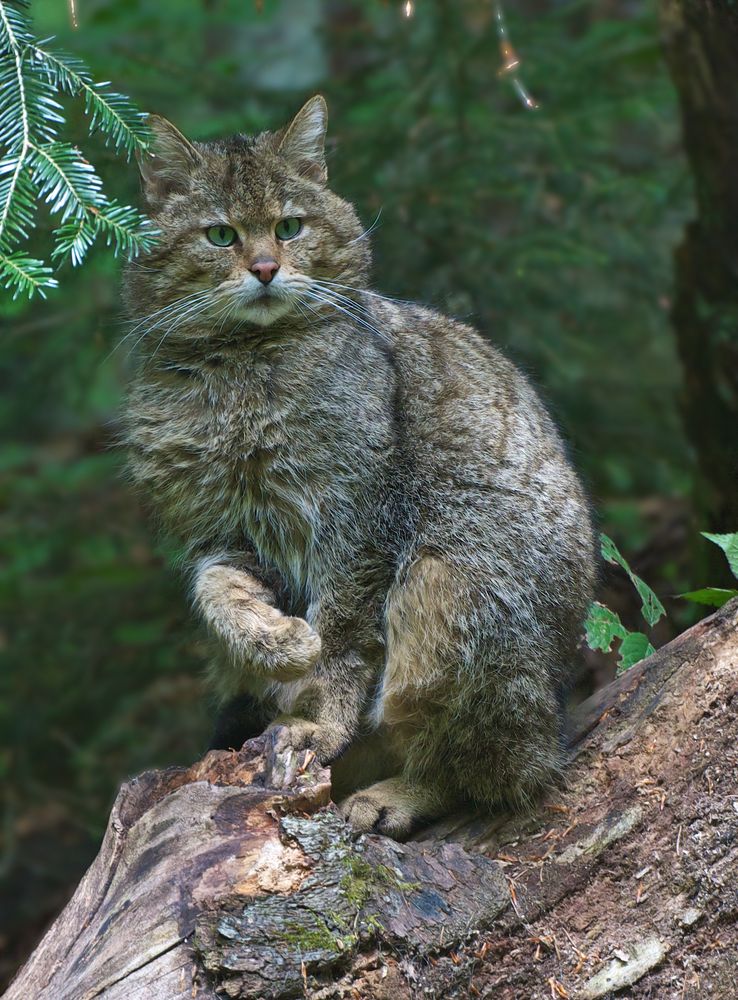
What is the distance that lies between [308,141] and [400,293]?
1310 mm

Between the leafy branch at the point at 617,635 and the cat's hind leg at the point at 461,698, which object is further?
the leafy branch at the point at 617,635

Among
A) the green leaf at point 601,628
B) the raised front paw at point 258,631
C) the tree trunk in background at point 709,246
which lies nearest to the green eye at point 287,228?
the raised front paw at point 258,631

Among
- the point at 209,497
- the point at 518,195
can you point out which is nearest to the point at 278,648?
the point at 209,497

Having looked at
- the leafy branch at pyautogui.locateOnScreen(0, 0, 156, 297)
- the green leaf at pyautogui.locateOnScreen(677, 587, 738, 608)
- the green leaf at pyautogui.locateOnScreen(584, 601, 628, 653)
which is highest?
the leafy branch at pyautogui.locateOnScreen(0, 0, 156, 297)

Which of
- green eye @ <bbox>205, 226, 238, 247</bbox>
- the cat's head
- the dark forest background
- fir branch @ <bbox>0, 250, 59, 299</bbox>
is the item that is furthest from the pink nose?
the dark forest background

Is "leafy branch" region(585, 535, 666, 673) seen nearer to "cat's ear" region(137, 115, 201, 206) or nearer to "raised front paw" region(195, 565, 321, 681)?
"raised front paw" region(195, 565, 321, 681)

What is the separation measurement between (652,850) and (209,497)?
2.08m

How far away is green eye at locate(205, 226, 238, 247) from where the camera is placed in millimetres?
4277

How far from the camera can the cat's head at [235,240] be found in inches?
165

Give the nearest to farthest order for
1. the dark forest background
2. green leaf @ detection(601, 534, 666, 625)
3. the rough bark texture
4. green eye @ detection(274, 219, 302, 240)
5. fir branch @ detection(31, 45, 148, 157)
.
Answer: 1. the rough bark texture
2. fir branch @ detection(31, 45, 148, 157)
3. green eye @ detection(274, 219, 302, 240)
4. green leaf @ detection(601, 534, 666, 625)
5. the dark forest background

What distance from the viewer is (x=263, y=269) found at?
4.11 metres

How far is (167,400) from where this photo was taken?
4375mm

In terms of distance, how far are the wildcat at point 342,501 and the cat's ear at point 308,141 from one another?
0.05 ft

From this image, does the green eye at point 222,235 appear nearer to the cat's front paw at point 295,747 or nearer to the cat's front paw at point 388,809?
the cat's front paw at point 295,747
